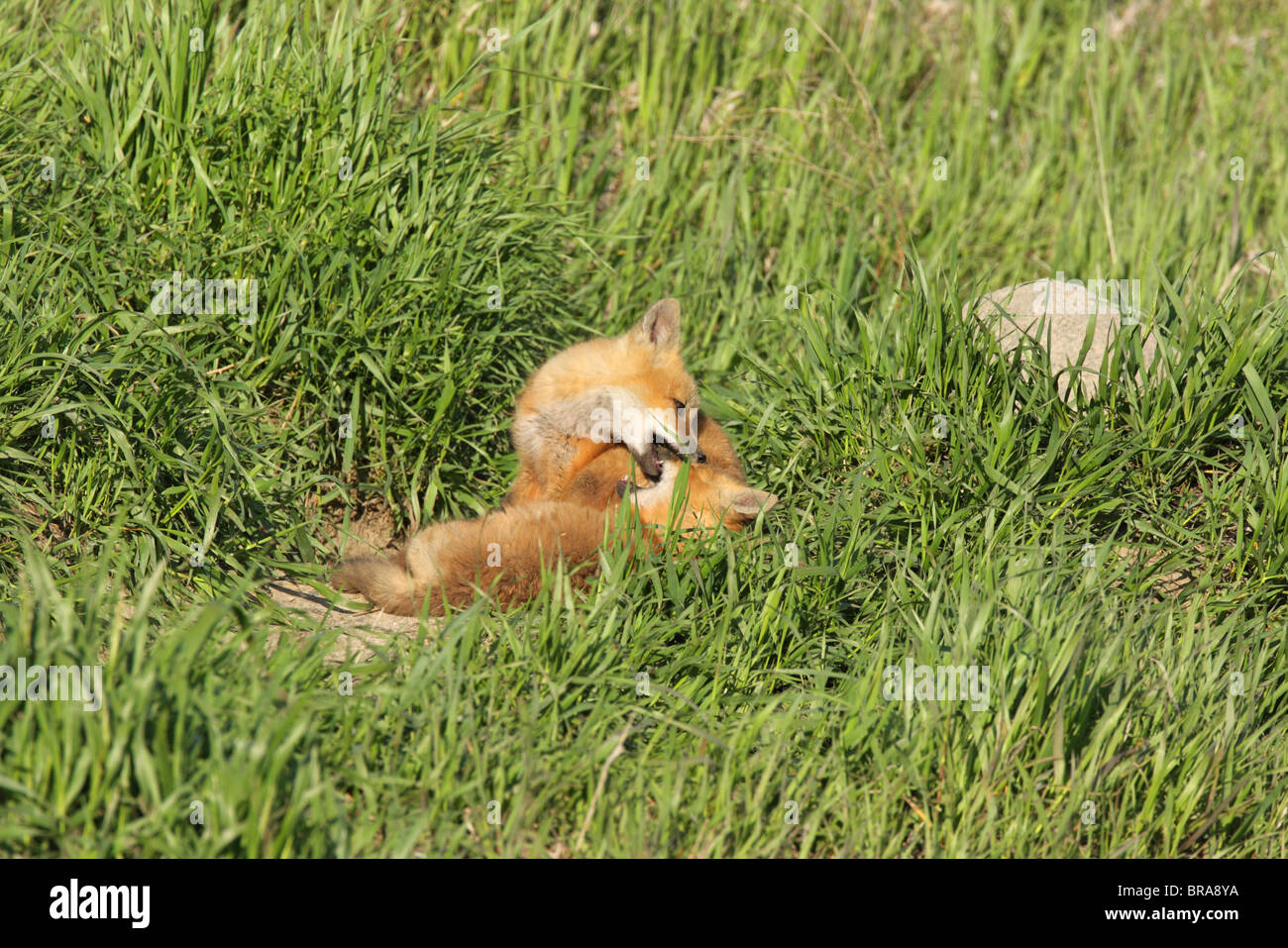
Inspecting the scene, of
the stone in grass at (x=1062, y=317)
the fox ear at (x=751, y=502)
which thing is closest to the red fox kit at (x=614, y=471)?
the fox ear at (x=751, y=502)

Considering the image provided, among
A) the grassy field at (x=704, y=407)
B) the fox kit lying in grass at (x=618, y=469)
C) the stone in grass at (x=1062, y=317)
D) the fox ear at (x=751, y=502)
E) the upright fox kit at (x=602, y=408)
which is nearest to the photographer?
the grassy field at (x=704, y=407)

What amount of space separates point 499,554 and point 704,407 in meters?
1.80

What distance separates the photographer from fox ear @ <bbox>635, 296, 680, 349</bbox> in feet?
15.5

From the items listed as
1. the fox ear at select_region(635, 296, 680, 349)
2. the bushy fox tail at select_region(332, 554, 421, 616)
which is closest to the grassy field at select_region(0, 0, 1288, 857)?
the bushy fox tail at select_region(332, 554, 421, 616)

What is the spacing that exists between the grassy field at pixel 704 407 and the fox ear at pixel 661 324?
1.47 feet

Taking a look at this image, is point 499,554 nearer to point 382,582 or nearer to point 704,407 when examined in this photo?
point 382,582

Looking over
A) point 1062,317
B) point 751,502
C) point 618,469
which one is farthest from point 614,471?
point 1062,317

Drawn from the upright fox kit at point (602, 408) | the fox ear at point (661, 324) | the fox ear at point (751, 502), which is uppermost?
the fox ear at point (661, 324)

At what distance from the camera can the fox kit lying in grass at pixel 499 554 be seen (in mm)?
3602

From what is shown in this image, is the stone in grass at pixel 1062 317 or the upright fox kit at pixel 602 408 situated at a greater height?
the stone in grass at pixel 1062 317

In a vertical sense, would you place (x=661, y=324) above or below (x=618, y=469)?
above

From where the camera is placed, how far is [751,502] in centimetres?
401

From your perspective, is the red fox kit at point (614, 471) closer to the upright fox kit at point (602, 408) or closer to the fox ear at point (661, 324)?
the upright fox kit at point (602, 408)
